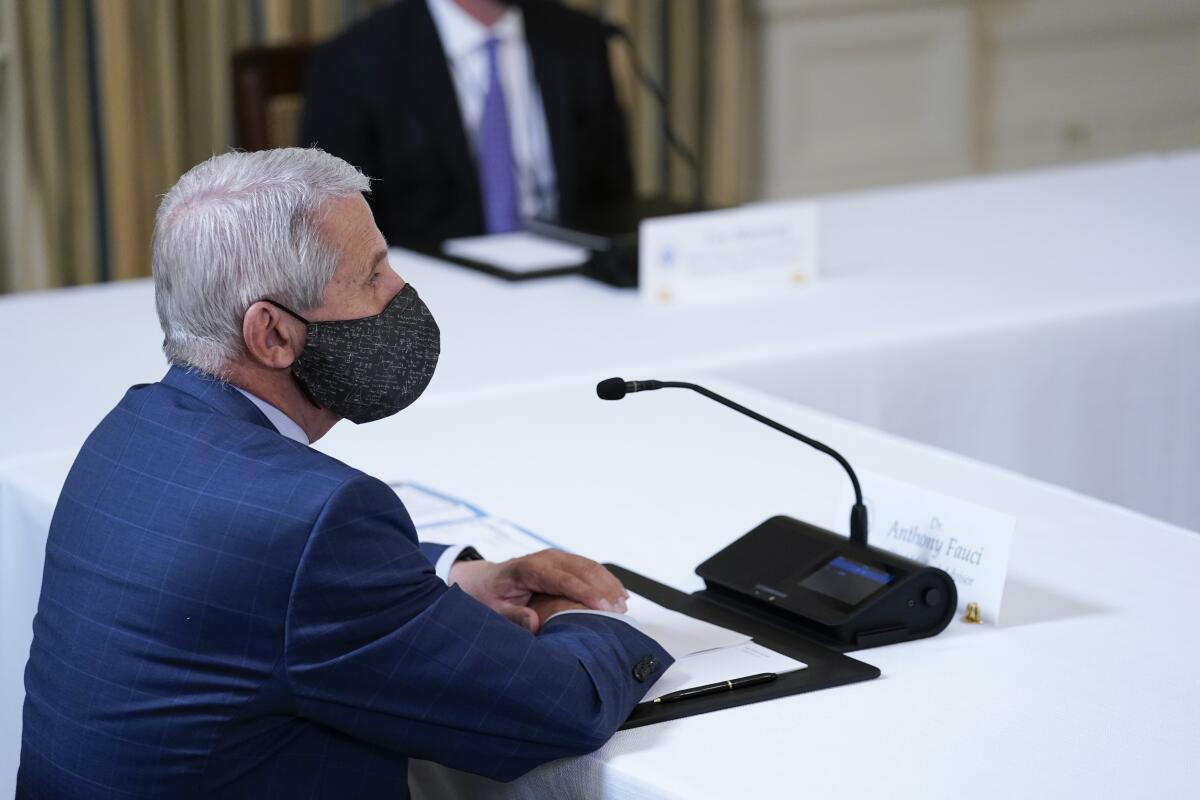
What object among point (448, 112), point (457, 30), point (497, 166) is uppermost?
point (457, 30)

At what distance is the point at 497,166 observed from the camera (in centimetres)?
304

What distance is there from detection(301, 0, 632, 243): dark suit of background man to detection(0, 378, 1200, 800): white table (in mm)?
1097

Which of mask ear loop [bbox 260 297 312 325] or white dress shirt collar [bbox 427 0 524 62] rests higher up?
white dress shirt collar [bbox 427 0 524 62]

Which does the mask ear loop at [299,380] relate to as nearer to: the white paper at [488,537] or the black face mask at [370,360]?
the black face mask at [370,360]

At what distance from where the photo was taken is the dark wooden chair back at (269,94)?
3033 millimetres

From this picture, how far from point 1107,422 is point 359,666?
151cm

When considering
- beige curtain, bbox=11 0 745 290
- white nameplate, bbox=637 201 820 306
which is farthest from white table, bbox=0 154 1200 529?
beige curtain, bbox=11 0 745 290

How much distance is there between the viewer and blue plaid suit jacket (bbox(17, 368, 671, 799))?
1032mm

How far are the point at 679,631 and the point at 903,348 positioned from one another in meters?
0.94

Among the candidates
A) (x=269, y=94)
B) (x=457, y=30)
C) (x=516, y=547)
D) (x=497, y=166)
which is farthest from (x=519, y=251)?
(x=516, y=547)

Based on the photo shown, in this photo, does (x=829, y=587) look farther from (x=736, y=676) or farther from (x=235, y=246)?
(x=235, y=246)

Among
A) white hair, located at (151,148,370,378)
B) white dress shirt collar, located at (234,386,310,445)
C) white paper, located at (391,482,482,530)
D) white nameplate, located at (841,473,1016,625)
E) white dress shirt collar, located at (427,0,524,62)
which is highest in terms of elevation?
white dress shirt collar, located at (427,0,524,62)

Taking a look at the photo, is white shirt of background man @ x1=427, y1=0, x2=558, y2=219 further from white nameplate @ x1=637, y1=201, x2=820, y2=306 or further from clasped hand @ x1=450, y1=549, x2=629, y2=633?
clasped hand @ x1=450, y1=549, x2=629, y2=633

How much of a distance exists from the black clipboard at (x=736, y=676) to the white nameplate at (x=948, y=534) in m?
0.13
